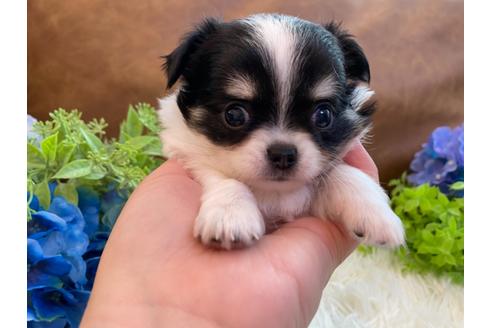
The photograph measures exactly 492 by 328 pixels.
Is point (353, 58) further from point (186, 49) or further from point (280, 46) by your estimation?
point (186, 49)

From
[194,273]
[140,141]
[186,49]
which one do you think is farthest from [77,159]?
Result: [194,273]

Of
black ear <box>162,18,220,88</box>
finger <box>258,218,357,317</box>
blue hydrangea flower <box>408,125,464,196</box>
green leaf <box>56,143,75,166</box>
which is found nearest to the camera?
finger <box>258,218,357,317</box>

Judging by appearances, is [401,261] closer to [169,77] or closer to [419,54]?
[419,54]

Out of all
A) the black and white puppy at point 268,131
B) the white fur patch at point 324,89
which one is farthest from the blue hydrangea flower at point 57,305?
the white fur patch at point 324,89

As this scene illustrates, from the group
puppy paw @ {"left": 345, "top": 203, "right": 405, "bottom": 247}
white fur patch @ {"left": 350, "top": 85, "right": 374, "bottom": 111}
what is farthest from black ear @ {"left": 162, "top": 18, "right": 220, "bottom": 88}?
puppy paw @ {"left": 345, "top": 203, "right": 405, "bottom": 247}

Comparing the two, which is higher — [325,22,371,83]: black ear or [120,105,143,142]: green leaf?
[325,22,371,83]: black ear

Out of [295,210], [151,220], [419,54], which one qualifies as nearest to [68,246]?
[151,220]

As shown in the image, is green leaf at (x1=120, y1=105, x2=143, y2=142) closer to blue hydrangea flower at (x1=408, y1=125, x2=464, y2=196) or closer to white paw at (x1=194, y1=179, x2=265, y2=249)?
white paw at (x1=194, y1=179, x2=265, y2=249)
